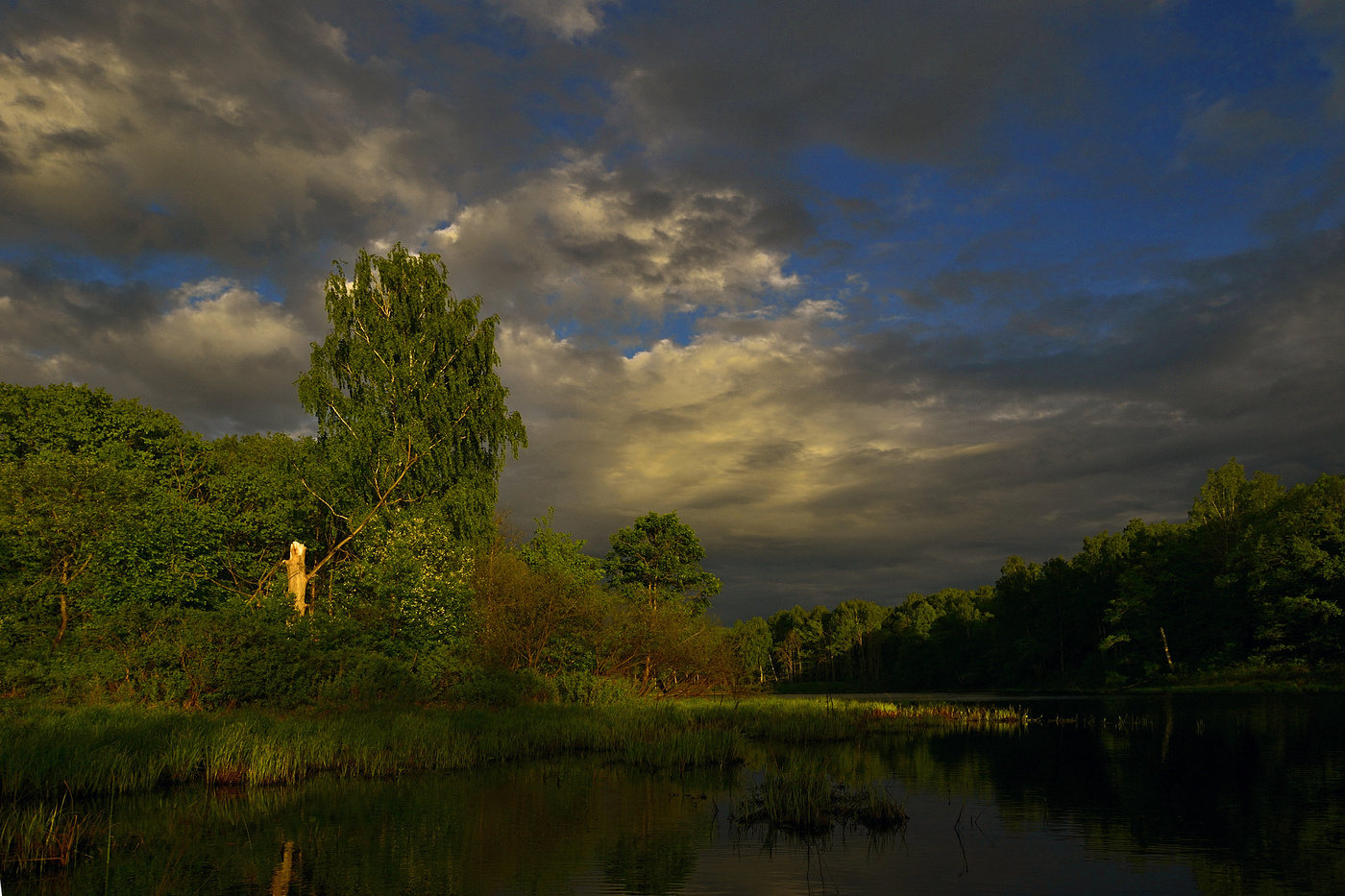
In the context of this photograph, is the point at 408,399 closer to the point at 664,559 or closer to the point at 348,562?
the point at 348,562

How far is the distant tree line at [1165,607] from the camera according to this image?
215 feet

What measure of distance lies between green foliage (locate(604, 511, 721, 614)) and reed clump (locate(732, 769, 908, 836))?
4962 cm

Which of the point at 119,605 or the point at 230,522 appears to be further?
the point at 230,522

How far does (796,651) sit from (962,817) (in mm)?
154242

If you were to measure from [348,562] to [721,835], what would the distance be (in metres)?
29.6

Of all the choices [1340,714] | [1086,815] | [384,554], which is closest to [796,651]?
[1340,714]

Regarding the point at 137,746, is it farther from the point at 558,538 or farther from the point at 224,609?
the point at 558,538

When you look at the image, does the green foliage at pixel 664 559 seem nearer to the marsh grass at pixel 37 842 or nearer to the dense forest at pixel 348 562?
the dense forest at pixel 348 562

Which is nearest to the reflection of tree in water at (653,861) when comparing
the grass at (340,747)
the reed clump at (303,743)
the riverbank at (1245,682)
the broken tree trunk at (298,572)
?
the grass at (340,747)

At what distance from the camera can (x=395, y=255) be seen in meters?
45.0

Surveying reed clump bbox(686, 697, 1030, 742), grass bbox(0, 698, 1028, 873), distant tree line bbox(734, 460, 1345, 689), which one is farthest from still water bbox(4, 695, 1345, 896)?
distant tree line bbox(734, 460, 1345, 689)

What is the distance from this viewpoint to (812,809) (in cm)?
1672

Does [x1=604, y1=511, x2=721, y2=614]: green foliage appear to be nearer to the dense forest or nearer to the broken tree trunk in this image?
the dense forest

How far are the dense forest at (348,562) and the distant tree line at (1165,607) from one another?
62cm
